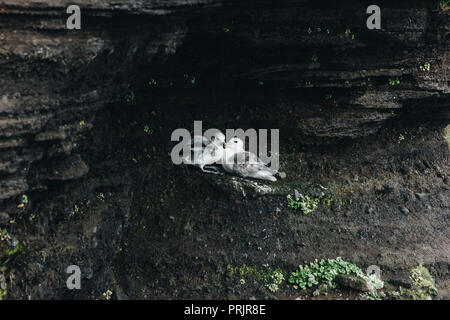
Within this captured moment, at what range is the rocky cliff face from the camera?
606cm

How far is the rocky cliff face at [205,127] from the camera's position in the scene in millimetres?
6062

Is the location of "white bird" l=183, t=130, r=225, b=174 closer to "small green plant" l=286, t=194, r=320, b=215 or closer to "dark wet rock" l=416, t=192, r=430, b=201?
"small green plant" l=286, t=194, r=320, b=215

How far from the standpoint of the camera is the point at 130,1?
5992mm

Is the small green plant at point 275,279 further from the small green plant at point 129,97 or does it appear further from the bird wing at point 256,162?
the small green plant at point 129,97

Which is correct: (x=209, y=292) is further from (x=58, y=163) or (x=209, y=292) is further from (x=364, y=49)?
(x=364, y=49)

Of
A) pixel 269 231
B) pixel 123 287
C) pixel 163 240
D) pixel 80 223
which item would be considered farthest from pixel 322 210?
pixel 80 223

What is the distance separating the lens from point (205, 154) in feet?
28.1

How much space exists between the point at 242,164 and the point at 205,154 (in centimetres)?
86

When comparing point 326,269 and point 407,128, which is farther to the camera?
point 407,128

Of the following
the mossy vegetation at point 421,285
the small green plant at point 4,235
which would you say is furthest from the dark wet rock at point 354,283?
the small green plant at point 4,235

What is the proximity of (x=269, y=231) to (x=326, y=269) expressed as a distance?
53.0 inches

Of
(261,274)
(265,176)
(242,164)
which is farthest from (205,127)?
(261,274)

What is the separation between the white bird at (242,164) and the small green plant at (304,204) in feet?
2.14

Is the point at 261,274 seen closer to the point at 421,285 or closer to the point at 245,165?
the point at 245,165
